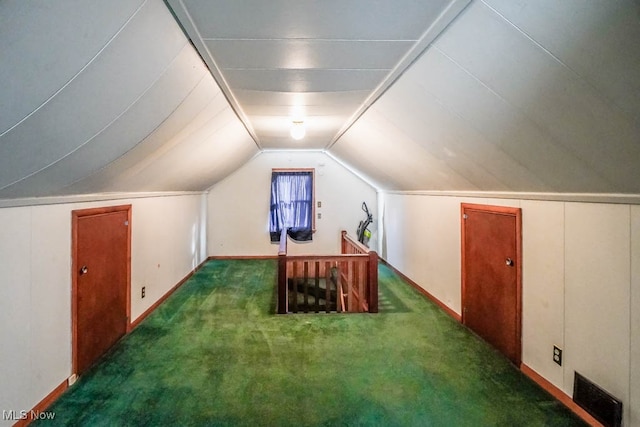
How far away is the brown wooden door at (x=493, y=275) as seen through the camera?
3.19m

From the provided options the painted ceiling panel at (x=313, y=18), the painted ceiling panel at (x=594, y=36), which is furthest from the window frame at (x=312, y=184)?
the painted ceiling panel at (x=594, y=36)

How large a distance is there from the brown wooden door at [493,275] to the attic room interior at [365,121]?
0.04m

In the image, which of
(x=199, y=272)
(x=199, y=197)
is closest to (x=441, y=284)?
(x=199, y=272)

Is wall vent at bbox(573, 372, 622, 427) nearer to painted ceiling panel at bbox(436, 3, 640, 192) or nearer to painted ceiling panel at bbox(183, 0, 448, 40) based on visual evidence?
painted ceiling panel at bbox(436, 3, 640, 192)

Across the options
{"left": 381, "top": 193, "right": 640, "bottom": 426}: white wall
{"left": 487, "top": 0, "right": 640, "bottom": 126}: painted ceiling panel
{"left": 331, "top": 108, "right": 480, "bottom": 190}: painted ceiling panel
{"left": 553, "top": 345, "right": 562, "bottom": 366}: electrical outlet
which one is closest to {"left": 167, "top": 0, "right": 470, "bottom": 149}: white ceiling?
{"left": 487, "top": 0, "right": 640, "bottom": 126}: painted ceiling panel

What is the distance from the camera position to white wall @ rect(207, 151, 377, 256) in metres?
8.20

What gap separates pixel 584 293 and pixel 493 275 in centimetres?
108

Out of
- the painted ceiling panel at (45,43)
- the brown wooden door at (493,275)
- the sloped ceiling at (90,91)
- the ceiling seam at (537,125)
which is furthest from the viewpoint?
the brown wooden door at (493,275)

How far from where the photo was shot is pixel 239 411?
2.53 meters

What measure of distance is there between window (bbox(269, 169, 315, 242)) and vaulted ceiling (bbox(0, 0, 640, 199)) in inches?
195

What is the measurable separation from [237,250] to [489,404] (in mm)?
6523

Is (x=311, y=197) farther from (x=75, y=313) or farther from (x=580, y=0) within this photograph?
(x=580, y=0)

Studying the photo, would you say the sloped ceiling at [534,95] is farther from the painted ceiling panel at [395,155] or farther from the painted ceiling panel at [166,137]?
the painted ceiling panel at [166,137]

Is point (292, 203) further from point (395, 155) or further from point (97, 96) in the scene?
point (97, 96)
